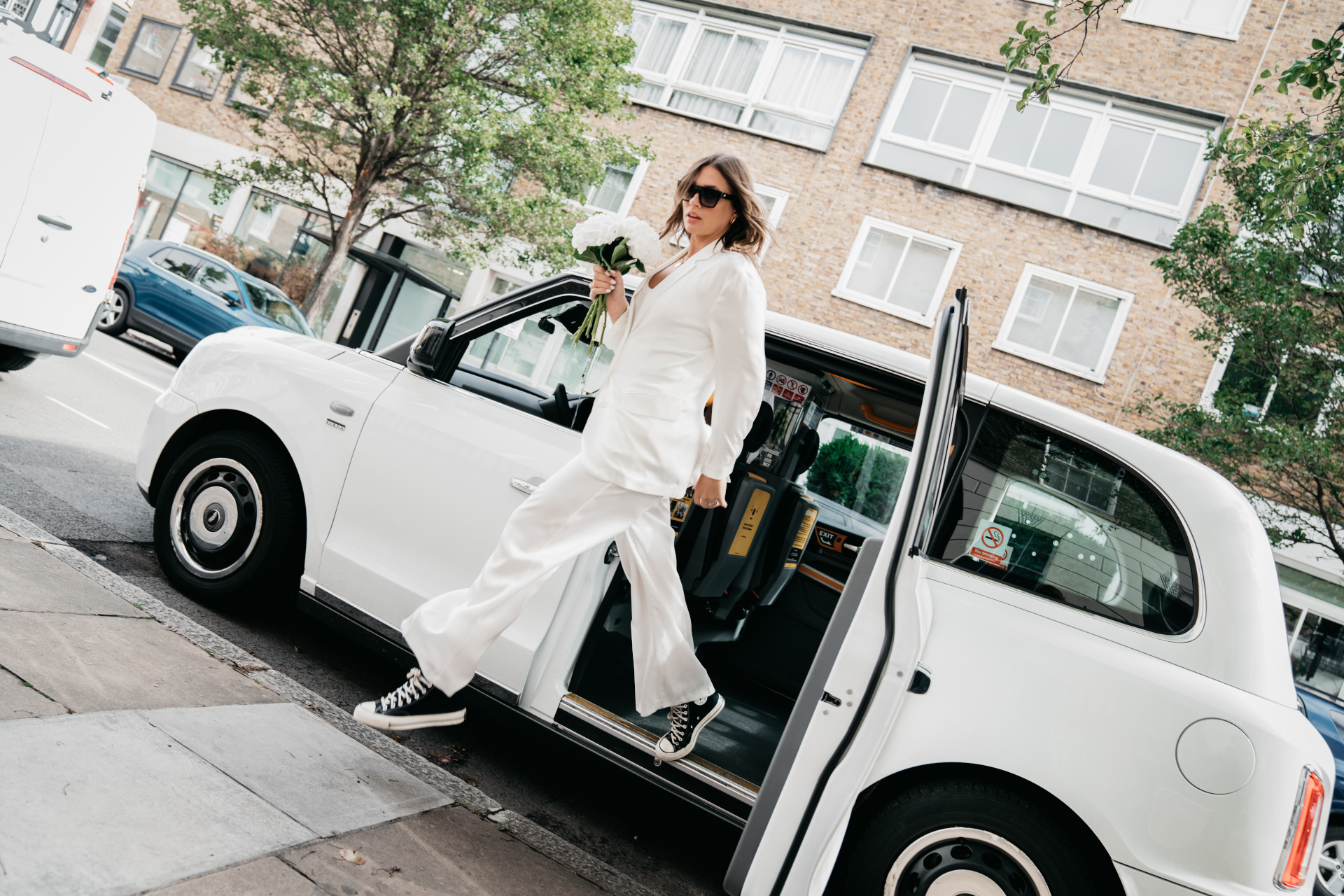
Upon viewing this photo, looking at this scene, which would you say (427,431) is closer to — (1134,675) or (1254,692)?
(1134,675)

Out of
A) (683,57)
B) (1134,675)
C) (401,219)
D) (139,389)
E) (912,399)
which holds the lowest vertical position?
(139,389)

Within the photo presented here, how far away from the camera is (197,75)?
79.3 ft

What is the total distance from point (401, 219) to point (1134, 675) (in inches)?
862

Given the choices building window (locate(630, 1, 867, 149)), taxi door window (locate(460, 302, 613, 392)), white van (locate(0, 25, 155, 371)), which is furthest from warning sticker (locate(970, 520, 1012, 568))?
building window (locate(630, 1, 867, 149))

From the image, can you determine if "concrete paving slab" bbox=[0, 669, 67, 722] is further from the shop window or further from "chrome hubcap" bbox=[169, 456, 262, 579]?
the shop window

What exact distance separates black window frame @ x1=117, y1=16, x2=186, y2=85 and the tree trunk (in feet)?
39.3

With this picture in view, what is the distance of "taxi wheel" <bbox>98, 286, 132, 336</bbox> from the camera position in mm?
12773

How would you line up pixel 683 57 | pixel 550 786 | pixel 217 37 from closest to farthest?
1. pixel 550 786
2. pixel 217 37
3. pixel 683 57

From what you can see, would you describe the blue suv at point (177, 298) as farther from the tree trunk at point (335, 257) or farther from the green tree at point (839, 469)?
the green tree at point (839, 469)

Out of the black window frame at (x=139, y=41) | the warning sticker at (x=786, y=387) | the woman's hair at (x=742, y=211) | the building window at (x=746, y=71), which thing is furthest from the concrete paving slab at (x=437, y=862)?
the black window frame at (x=139, y=41)

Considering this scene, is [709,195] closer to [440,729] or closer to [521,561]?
[521,561]

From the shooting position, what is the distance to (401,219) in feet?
71.8

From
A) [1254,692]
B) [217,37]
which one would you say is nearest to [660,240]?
[1254,692]

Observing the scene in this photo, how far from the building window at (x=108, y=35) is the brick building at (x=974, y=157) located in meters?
16.5
